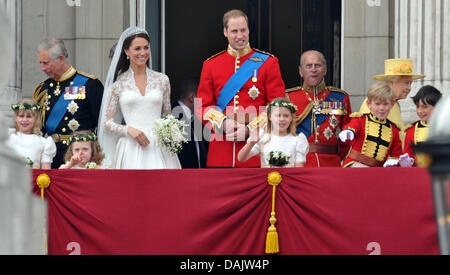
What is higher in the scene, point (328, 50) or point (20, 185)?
point (328, 50)

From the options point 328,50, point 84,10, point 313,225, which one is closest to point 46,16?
point 84,10

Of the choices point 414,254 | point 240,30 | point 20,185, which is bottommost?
point 414,254

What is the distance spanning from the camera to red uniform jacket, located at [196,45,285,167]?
7.54 metres

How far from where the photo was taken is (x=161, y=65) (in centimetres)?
1071

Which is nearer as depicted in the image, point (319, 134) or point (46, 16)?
point (319, 134)

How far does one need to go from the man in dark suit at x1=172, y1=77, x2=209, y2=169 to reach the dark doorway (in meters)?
1.86

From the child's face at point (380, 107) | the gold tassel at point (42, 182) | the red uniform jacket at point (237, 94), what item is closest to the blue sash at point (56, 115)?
the red uniform jacket at point (237, 94)

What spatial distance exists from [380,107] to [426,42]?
215 cm

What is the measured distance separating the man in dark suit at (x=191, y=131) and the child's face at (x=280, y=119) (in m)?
1.18

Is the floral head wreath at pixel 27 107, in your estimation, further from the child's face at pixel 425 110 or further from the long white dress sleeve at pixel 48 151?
the child's face at pixel 425 110

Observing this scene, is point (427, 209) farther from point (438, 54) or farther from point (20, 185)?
point (20, 185)

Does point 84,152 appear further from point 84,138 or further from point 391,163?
point 391,163

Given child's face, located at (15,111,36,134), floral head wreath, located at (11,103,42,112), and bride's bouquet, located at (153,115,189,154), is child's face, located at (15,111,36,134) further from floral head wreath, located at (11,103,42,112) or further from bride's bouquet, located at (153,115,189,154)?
bride's bouquet, located at (153,115,189,154)
